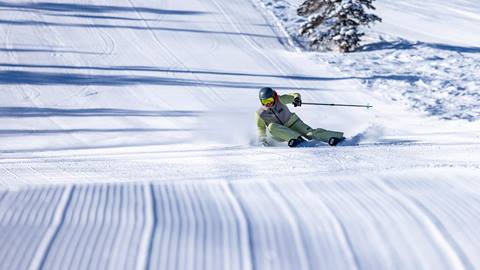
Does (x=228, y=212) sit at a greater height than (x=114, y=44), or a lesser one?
greater

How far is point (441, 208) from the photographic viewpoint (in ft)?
18.5

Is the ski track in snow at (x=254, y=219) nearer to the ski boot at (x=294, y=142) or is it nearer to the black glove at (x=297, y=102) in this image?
the ski boot at (x=294, y=142)

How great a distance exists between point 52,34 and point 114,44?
2.92 meters

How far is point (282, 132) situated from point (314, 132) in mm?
615

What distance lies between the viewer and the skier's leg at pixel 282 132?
9.76 metres

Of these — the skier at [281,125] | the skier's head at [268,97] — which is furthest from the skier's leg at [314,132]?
the skier's head at [268,97]

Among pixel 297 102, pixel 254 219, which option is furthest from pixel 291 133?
pixel 254 219

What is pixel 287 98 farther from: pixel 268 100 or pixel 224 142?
pixel 224 142

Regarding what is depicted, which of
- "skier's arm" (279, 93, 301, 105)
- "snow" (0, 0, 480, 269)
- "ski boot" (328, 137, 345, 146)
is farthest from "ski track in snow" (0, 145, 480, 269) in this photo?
"skier's arm" (279, 93, 301, 105)

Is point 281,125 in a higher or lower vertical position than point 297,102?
lower

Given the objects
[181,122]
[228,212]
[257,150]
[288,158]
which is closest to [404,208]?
[228,212]

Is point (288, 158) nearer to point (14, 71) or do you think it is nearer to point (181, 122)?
point (181, 122)

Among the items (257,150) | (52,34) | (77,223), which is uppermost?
(77,223)

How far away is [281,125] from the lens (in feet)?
32.6
